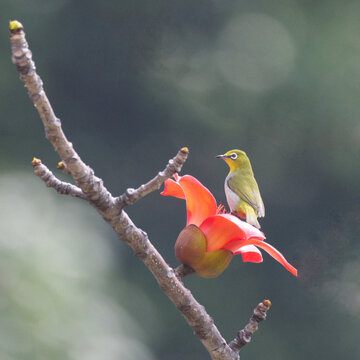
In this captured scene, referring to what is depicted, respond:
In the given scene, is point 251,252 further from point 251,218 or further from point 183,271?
point 251,218

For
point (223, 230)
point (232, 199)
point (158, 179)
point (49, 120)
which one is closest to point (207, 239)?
point (223, 230)

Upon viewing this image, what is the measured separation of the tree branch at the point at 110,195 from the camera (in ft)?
1.79

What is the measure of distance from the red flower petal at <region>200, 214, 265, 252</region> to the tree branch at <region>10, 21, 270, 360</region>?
58 millimetres

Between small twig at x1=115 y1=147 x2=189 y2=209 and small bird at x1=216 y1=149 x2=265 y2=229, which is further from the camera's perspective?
small bird at x1=216 y1=149 x2=265 y2=229

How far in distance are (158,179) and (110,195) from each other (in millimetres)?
55

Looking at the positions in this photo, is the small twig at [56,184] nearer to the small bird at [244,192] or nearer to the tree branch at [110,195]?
the tree branch at [110,195]

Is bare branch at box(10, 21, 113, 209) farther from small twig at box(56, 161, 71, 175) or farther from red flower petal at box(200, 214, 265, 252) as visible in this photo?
red flower petal at box(200, 214, 265, 252)

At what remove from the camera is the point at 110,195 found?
679mm

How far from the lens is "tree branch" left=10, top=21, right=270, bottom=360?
55 cm

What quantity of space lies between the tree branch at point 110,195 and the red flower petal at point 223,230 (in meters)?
0.06

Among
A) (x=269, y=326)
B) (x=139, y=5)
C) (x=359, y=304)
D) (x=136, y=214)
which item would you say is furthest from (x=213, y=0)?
(x=359, y=304)

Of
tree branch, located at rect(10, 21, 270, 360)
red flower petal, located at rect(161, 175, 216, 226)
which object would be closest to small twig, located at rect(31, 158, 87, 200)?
tree branch, located at rect(10, 21, 270, 360)

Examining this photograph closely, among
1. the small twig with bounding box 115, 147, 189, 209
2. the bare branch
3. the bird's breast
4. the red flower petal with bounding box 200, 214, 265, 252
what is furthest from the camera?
the bird's breast

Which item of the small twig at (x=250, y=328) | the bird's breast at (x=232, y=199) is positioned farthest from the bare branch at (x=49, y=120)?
the bird's breast at (x=232, y=199)
